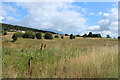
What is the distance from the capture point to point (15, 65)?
4.34 m

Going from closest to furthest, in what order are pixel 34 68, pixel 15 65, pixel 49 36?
pixel 34 68, pixel 15 65, pixel 49 36

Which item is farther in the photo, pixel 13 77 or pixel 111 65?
pixel 111 65

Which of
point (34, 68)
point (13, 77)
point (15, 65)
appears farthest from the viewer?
point (15, 65)

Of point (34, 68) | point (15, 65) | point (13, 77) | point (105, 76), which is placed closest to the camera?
point (13, 77)

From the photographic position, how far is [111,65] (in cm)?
449

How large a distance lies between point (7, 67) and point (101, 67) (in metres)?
2.96

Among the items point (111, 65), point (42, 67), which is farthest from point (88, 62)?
point (42, 67)

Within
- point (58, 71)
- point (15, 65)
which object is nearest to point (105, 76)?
point (58, 71)

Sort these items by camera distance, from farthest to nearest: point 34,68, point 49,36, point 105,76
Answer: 1. point 49,36
2. point 34,68
3. point 105,76

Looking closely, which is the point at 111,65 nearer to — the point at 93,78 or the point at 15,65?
the point at 93,78

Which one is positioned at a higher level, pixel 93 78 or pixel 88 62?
pixel 88 62

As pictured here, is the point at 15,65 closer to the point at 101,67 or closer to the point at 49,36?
the point at 101,67

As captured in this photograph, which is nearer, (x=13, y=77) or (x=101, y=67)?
(x=13, y=77)

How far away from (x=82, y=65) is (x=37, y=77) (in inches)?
58.5
